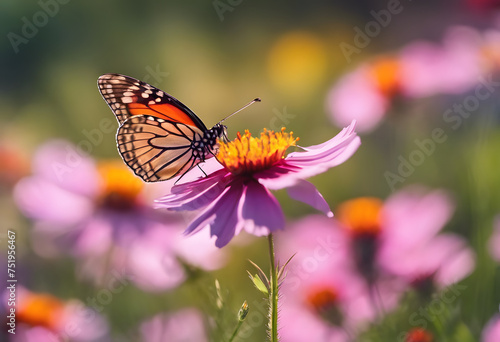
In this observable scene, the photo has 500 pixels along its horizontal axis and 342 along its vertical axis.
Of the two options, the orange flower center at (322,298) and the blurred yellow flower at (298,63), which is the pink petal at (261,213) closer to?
the orange flower center at (322,298)

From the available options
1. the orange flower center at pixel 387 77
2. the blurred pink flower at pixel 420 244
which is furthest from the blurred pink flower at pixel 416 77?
the blurred pink flower at pixel 420 244

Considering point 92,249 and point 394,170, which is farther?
point 394,170

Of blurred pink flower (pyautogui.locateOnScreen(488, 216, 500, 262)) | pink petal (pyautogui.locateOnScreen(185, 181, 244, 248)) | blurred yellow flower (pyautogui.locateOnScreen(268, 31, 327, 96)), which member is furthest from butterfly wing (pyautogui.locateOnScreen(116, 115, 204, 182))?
blurred yellow flower (pyautogui.locateOnScreen(268, 31, 327, 96))

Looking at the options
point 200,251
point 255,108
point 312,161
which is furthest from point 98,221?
point 255,108

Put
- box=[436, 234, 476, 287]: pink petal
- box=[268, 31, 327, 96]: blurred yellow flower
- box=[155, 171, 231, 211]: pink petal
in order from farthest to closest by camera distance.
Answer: box=[268, 31, 327, 96]: blurred yellow flower, box=[436, 234, 476, 287]: pink petal, box=[155, 171, 231, 211]: pink petal

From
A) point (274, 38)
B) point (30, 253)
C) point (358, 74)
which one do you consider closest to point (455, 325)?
point (30, 253)

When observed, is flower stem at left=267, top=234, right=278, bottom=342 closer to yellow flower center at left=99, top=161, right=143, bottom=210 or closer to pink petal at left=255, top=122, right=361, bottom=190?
pink petal at left=255, top=122, right=361, bottom=190

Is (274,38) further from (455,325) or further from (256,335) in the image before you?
(455,325)
